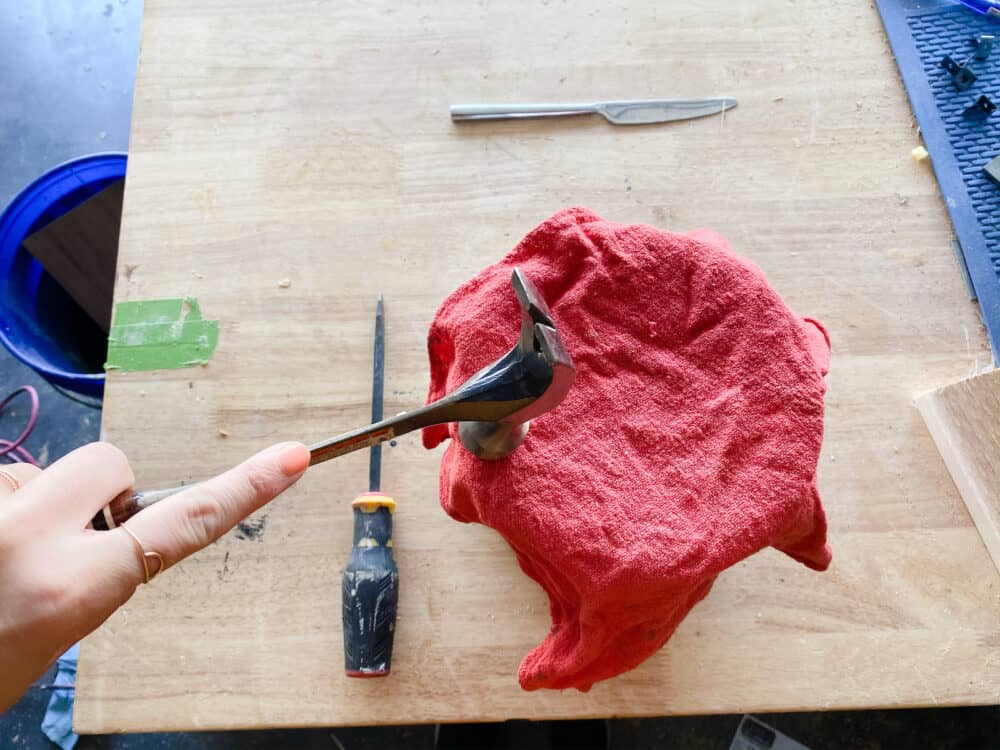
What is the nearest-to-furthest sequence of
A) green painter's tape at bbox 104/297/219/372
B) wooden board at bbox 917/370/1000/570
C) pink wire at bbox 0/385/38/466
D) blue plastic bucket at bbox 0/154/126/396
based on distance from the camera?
1. wooden board at bbox 917/370/1000/570
2. green painter's tape at bbox 104/297/219/372
3. blue plastic bucket at bbox 0/154/126/396
4. pink wire at bbox 0/385/38/466

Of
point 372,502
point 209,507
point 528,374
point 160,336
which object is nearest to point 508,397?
point 528,374

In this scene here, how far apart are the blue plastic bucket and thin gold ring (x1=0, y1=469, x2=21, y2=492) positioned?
34 centimetres

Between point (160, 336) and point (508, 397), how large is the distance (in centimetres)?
55

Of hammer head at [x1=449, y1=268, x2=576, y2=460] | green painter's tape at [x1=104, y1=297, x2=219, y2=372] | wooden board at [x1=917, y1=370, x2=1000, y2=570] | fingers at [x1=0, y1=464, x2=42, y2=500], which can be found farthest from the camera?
green painter's tape at [x1=104, y1=297, x2=219, y2=372]

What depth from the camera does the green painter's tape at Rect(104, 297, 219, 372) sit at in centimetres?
80

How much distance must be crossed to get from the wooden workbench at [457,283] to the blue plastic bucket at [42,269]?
18 centimetres

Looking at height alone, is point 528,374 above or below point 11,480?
above

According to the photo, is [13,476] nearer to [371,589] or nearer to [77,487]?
[77,487]

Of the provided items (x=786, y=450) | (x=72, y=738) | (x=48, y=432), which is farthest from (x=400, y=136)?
(x=72, y=738)

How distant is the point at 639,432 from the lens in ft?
1.66

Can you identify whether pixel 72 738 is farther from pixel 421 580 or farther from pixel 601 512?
pixel 601 512

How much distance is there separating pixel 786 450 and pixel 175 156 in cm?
77

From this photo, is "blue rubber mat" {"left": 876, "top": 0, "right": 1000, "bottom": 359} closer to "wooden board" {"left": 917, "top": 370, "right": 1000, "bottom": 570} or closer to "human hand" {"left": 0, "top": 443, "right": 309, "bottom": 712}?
"wooden board" {"left": 917, "top": 370, "right": 1000, "bottom": 570}

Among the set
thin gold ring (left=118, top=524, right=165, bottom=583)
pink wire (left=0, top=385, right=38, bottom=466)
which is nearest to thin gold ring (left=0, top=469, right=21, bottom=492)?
thin gold ring (left=118, top=524, right=165, bottom=583)
